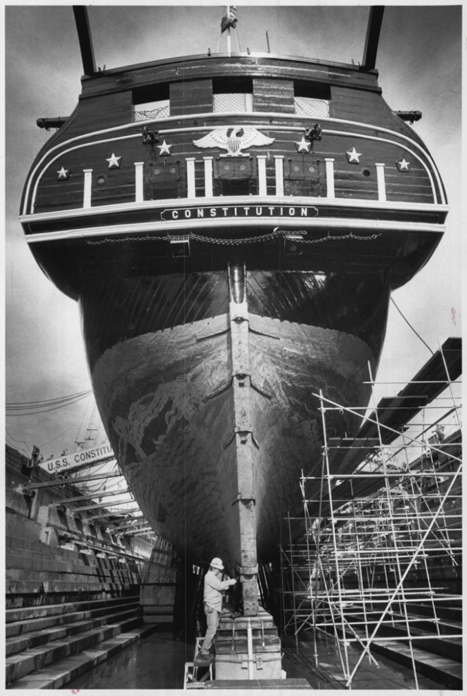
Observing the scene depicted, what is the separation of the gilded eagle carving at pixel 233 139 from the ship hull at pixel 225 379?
1.52 m

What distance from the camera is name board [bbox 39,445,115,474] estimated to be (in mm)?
16734

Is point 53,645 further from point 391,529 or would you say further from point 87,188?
point 87,188

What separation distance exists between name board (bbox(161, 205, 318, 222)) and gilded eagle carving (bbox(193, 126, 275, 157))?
76cm

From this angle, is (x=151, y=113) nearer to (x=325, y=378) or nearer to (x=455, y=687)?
(x=325, y=378)

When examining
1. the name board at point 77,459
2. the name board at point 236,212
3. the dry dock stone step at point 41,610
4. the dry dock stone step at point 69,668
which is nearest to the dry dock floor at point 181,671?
the dry dock stone step at point 69,668

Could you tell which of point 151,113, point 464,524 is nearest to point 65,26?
point 151,113

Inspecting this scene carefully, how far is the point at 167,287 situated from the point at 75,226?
134 cm

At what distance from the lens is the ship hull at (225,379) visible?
244 inches

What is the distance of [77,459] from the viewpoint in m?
17.2

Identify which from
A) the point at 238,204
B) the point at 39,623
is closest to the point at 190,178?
the point at 238,204

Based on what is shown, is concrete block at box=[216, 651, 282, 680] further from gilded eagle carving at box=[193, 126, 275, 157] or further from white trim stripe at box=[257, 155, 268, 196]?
gilded eagle carving at box=[193, 126, 275, 157]

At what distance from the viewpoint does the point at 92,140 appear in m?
7.17

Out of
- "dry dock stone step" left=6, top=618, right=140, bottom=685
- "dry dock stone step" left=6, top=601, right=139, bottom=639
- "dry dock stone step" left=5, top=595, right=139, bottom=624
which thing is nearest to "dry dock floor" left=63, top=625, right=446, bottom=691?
"dry dock stone step" left=6, top=618, right=140, bottom=685

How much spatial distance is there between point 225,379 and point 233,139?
9.26 ft
